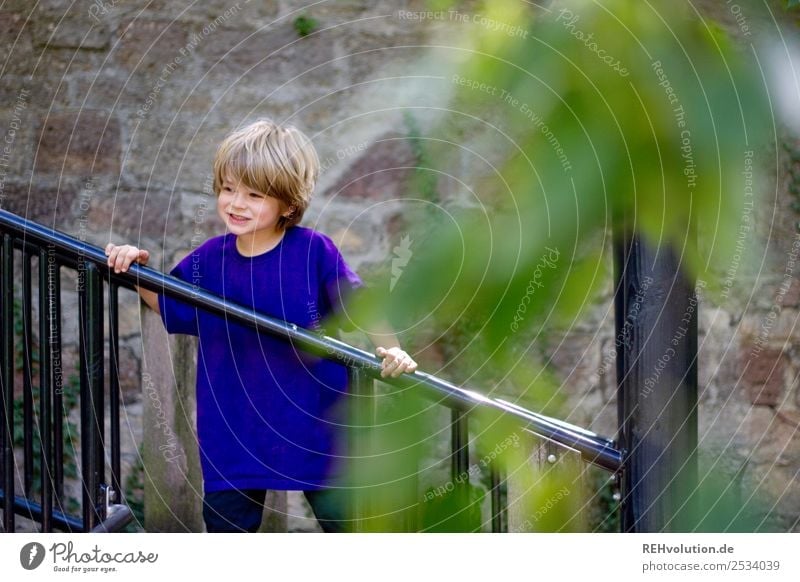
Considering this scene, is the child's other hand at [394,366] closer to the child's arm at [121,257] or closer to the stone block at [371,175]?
the child's arm at [121,257]

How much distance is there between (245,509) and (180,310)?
24 centimetres

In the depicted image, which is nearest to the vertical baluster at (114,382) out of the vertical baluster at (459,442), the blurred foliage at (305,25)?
the vertical baluster at (459,442)

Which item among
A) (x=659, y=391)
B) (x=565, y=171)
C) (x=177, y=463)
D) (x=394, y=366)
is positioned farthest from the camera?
(x=177, y=463)

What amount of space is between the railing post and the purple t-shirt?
0.39m

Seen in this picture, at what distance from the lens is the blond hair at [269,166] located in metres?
1.07

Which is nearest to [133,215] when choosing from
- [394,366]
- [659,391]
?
[394,366]

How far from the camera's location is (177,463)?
120 cm

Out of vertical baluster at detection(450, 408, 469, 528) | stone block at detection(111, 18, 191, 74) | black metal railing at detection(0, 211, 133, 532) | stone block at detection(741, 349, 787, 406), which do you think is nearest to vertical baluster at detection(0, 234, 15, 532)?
black metal railing at detection(0, 211, 133, 532)

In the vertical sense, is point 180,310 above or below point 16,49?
below

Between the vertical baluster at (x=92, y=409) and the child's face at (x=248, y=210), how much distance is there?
0.16 meters

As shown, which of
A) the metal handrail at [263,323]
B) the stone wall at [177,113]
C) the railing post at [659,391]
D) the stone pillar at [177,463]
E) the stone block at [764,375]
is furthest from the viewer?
the stone wall at [177,113]

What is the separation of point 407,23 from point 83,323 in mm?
764

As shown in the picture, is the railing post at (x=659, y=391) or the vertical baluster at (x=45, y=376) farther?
the vertical baluster at (x=45, y=376)
